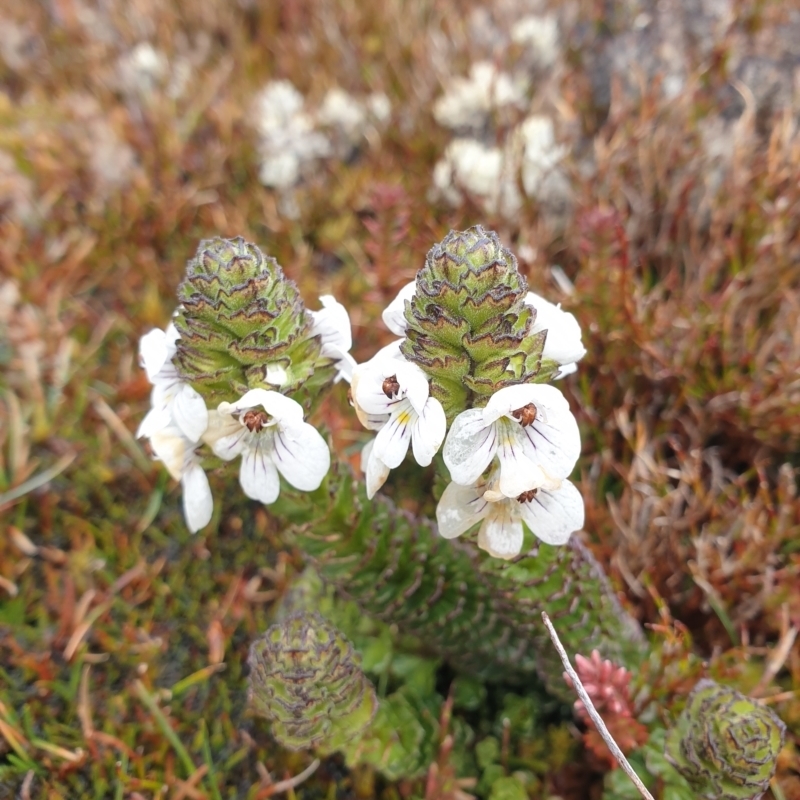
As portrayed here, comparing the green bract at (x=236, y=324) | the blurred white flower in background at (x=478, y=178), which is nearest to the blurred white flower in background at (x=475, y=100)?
the blurred white flower in background at (x=478, y=178)

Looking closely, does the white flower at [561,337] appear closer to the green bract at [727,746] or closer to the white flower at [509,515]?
the white flower at [509,515]

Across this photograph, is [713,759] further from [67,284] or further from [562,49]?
[562,49]

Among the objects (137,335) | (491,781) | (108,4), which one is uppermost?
(108,4)

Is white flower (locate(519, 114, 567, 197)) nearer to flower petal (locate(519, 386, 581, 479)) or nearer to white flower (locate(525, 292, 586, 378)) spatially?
white flower (locate(525, 292, 586, 378))

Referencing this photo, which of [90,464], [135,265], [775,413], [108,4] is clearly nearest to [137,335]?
[135,265]

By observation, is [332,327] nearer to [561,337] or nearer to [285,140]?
[561,337]
